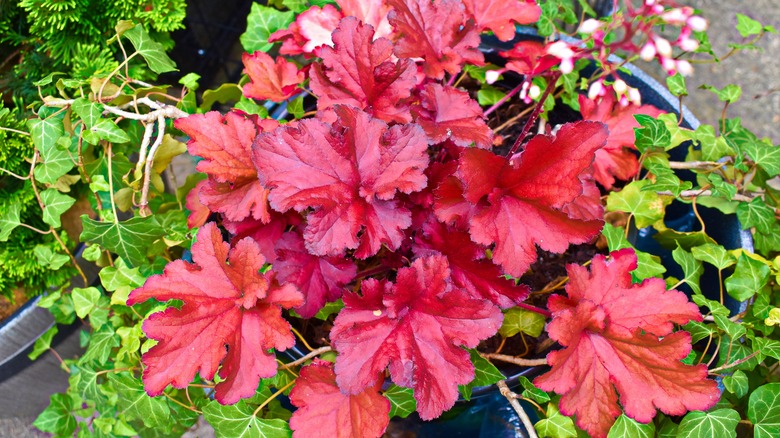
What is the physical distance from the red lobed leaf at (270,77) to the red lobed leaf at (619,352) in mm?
607

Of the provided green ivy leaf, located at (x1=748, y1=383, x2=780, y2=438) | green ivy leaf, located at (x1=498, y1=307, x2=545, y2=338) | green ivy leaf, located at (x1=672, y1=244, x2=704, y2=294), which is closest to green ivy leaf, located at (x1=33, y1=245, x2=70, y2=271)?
green ivy leaf, located at (x1=498, y1=307, x2=545, y2=338)

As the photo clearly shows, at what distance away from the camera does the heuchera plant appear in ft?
2.88

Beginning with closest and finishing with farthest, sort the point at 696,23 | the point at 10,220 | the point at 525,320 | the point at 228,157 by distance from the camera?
1. the point at 696,23
2. the point at 228,157
3. the point at 525,320
4. the point at 10,220

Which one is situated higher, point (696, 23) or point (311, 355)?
point (696, 23)

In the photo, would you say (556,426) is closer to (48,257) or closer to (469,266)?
(469,266)

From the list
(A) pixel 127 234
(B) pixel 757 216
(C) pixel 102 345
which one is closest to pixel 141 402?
(C) pixel 102 345

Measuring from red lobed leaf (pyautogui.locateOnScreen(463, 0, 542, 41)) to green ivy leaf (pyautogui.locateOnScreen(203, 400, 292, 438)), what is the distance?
78 centimetres

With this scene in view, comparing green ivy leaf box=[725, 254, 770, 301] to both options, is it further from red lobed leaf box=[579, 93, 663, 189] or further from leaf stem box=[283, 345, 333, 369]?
leaf stem box=[283, 345, 333, 369]

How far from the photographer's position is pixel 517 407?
1019 millimetres

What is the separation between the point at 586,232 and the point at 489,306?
169 millimetres

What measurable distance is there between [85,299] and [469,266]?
82cm

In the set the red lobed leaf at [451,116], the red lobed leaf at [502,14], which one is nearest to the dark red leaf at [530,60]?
the red lobed leaf at [502,14]

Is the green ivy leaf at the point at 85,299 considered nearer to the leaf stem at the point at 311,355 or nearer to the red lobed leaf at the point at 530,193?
the leaf stem at the point at 311,355

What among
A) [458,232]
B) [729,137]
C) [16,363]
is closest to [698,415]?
[458,232]
